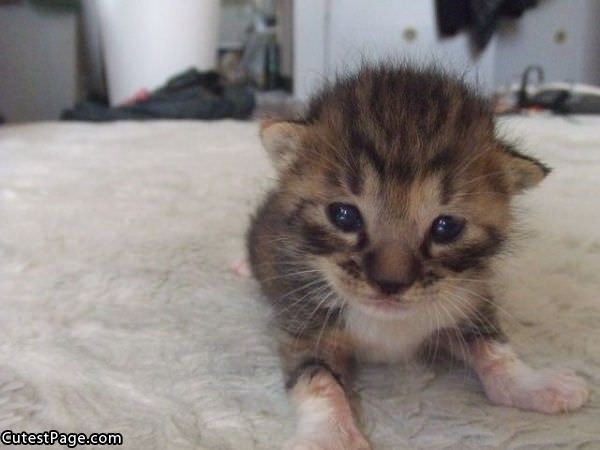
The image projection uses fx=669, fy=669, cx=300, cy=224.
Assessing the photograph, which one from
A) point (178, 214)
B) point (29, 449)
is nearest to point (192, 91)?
point (178, 214)

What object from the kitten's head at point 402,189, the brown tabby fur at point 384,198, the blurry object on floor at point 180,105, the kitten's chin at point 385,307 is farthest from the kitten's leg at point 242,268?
the blurry object on floor at point 180,105

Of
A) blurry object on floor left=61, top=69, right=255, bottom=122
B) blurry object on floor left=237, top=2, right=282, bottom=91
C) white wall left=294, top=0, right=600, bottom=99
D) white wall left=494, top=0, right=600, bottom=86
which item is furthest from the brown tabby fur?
blurry object on floor left=237, top=2, right=282, bottom=91

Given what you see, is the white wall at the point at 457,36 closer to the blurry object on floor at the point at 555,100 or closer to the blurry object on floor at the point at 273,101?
the blurry object on floor at the point at 273,101

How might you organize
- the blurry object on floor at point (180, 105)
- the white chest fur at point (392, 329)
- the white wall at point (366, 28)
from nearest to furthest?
the white chest fur at point (392, 329), the blurry object on floor at point (180, 105), the white wall at point (366, 28)

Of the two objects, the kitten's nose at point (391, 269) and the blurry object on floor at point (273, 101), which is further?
the blurry object on floor at point (273, 101)

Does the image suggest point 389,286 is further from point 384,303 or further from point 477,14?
point 477,14

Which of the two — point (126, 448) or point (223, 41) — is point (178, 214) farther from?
point (223, 41)

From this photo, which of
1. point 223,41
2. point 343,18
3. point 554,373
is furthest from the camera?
point 223,41
